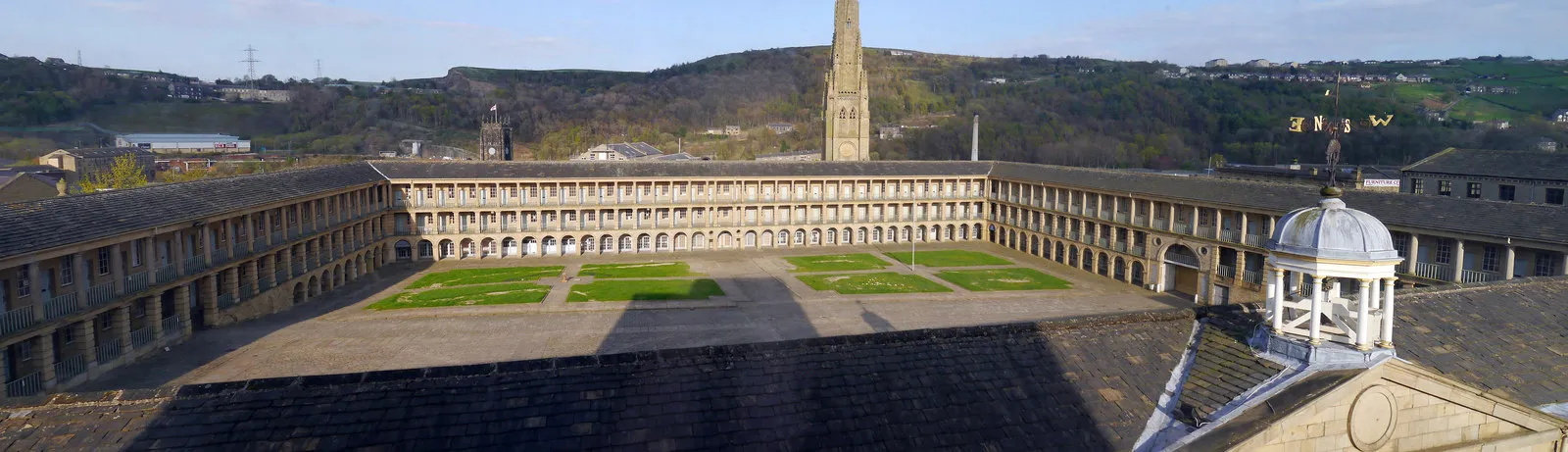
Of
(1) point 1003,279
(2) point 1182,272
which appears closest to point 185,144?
(1) point 1003,279

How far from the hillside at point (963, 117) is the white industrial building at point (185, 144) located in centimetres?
864

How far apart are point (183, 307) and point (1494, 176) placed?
5689cm

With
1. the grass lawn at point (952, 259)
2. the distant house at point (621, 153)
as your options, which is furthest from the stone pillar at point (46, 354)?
the distant house at point (621, 153)

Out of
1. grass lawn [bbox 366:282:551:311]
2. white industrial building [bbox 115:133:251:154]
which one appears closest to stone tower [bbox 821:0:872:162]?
grass lawn [bbox 366:282:551:311]

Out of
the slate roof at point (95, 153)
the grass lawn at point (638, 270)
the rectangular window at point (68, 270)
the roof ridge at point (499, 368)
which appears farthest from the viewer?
the slate roof at point (95, 153)

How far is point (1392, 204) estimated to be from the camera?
3512 cm

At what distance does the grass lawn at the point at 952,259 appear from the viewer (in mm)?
55125

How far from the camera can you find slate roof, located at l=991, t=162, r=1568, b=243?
97.4 ft

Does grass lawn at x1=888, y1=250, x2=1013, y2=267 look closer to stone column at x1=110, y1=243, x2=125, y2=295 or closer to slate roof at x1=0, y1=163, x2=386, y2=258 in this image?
slate roof at x1=0, y1=163, x2=386, y2=258

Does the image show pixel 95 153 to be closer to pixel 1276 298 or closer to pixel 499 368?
pixel 499 368

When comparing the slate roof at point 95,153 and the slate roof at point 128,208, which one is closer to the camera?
the slate roof at point 128,208

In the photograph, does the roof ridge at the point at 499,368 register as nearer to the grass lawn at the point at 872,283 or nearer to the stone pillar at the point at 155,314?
the stone pillar at the point at 155,314

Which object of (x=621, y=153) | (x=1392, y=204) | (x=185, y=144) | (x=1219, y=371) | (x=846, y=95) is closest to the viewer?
(x=1219, y=371)

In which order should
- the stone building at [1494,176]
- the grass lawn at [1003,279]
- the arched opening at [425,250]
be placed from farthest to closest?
the arched opening at [425,250] → the grass lawn at [1003,279] → the stone building at [1494,176]
